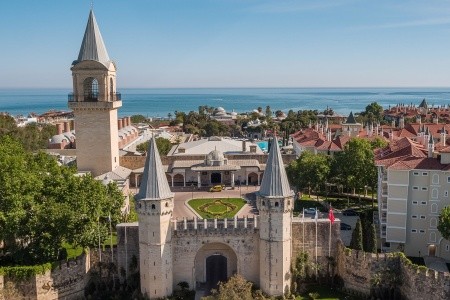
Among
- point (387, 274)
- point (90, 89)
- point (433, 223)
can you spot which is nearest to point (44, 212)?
point (387, 274)

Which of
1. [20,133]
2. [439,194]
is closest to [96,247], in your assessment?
[439,194]

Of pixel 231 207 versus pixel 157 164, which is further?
pixel 231 207

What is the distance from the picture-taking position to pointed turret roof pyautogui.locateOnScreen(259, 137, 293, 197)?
33625 mm

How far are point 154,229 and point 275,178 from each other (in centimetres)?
910

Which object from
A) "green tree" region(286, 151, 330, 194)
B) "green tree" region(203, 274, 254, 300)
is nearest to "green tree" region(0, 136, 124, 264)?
"green tree" region(203, 274, 254, 300)

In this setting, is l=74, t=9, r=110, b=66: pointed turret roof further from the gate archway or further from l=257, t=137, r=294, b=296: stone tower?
l=257, t=137, r=294, b=296: stone tower

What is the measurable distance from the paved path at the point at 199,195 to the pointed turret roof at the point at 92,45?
1827 cm

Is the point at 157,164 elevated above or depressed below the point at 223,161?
above

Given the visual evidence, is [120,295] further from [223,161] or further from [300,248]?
[223,161]

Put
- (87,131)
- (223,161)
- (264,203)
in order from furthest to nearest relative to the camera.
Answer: (223,161), (87,131), (264,203)

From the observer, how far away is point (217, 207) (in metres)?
53.8

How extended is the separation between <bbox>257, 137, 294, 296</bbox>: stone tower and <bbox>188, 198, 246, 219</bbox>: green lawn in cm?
1525

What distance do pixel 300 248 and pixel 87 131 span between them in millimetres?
32041

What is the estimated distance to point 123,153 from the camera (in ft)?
241
